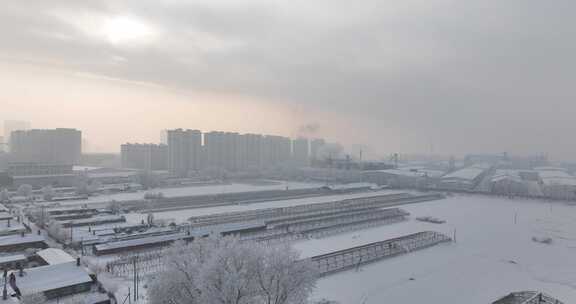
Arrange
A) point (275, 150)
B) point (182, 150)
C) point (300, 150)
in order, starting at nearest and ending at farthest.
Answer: point (182, 150)
point (275, 150)
point (300, 150)

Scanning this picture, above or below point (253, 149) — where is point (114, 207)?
below

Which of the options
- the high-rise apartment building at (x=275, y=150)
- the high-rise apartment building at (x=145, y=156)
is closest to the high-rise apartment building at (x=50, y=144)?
the high-rise apartment building at (x=145, y=156)

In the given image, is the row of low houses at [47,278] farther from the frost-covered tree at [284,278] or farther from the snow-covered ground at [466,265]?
the snow-covered ground at [466,265]

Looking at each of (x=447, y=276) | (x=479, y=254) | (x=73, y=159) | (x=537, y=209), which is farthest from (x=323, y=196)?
(x=73, y=159)

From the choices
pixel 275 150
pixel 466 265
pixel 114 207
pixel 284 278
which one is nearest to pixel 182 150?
pixel 275 150

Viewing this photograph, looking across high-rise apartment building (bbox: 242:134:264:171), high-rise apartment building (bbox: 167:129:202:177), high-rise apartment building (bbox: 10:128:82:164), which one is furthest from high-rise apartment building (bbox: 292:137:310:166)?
high-rise apartment building (bbox: 10:128:82:164)

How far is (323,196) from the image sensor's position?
26625 millimetres

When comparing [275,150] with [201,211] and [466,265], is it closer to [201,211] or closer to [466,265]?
[201,211]

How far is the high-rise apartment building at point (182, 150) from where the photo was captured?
4294cm

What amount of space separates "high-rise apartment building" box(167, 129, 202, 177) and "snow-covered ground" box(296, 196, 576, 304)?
104 ft

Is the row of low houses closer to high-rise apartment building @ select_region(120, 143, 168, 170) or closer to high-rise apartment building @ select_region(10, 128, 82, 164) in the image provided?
high-rise apartment building @ select_region(120, 143, 168, 170)

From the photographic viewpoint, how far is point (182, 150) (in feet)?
142

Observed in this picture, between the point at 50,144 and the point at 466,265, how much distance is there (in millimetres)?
48383

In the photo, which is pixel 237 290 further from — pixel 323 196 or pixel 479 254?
pixel 323 196
